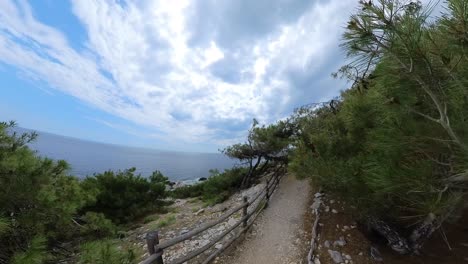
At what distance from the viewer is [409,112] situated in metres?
2.76

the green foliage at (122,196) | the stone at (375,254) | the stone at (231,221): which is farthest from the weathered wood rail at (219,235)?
the green foliage at (122,196)

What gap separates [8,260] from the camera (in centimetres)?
274

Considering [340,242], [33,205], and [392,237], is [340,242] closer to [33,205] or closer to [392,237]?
[392,237]

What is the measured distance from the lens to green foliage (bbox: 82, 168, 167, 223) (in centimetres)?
1009

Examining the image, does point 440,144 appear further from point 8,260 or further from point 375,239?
point 8,260

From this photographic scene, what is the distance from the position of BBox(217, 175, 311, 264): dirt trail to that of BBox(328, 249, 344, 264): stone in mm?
532

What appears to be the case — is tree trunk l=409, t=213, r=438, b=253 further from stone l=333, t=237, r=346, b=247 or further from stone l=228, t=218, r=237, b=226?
stone l=228, t=218, r=237, b=226

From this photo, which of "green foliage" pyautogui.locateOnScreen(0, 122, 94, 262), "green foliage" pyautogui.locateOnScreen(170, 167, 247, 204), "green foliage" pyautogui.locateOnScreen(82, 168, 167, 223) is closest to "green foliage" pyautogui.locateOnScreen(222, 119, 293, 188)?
"green foliage" pyautogui.locateOnScreen(170, 167, 247, 204)

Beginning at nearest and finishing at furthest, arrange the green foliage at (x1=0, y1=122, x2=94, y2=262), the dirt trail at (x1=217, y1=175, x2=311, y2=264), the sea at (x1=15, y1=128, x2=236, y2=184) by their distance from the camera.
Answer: the green foliage at (x1=0, y1=122, x2=94, y2=262)
the dirt trail at (x1=217, y1=175, x2=311, y2=264)
the sea at (x1=15, y1=128, x2=236, y2=184)

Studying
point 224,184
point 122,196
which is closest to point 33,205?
point 122,196

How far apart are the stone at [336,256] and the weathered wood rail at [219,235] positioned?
6.49 feet

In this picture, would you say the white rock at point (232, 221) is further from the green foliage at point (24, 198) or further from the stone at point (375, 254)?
the green foliage at point (24, 198)

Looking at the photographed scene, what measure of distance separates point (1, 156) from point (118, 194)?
7.86 meters

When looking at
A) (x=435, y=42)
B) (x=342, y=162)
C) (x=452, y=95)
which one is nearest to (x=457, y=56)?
(x=435, y=42)
